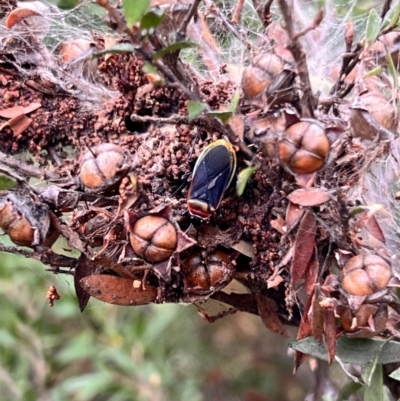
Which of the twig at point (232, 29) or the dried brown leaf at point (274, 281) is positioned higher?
the twig at point (232, 29)

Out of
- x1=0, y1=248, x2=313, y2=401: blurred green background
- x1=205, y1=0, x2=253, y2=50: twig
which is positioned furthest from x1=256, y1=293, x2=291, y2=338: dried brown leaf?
x1=0, y1=248, x2=313, y2=401: blurred green background

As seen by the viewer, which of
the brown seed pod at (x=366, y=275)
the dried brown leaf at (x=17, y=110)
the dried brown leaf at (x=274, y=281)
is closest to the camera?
the brown seed pod at (x=366, y=275)

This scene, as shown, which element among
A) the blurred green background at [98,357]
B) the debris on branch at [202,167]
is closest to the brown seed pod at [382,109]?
the debris on branch at [202,167]

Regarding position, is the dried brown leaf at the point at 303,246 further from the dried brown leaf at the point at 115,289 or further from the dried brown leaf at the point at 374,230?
the dried brown leaf at the point at 115,289

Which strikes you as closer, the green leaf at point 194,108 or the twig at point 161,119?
the green leaf at point 194,108

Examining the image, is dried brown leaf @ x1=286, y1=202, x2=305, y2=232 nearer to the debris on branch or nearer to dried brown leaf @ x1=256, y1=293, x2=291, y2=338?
the debris on branch

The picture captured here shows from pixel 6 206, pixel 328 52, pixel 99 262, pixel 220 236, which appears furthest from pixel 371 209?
pixel 328 52

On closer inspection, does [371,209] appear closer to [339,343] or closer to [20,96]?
[339,343]

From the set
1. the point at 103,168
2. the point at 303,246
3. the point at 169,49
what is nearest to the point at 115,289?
the point at 103,168
